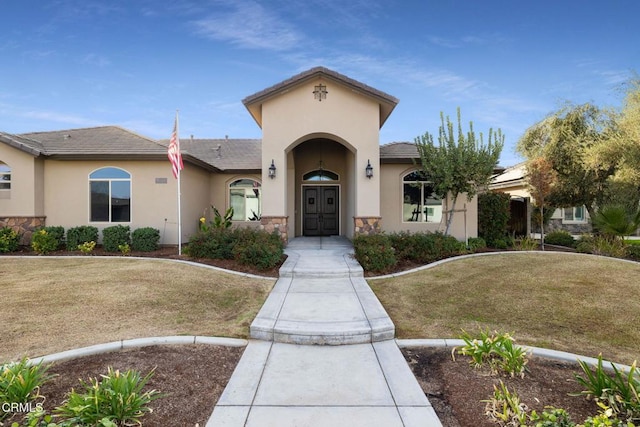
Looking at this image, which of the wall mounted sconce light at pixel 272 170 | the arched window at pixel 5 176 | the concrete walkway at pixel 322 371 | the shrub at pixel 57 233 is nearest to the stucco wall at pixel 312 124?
the wall mounted sconce light at pixel 272 170

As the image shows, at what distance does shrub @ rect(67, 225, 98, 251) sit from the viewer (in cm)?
1129

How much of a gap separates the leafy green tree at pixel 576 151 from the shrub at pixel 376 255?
12.1 meters

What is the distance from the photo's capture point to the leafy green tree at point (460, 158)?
10812 millimetres

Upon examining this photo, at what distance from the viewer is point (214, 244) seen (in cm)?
962

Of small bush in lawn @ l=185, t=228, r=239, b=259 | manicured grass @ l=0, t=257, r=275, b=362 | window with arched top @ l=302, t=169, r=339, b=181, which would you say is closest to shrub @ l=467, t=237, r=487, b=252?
window with arched top @ l=302, t=169, r=339, b=181

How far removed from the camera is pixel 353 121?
1109 centimetres

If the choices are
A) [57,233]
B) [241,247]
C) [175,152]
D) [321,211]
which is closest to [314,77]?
[175,152]

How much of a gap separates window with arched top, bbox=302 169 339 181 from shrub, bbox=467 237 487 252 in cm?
597

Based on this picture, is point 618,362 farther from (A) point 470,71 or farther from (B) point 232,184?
(B) point 232,184

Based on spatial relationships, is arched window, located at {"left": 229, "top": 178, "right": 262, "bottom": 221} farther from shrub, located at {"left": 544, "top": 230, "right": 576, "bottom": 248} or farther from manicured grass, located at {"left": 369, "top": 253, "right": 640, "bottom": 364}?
shrub, located at {"left": 544, "top": 230, "right": 576, "bottom": 248}

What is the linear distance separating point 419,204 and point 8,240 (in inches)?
573

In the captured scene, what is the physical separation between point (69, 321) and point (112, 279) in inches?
90.1

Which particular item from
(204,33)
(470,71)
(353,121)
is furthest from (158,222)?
(470,71)

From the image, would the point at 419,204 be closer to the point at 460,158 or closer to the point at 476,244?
the point at 476,244
